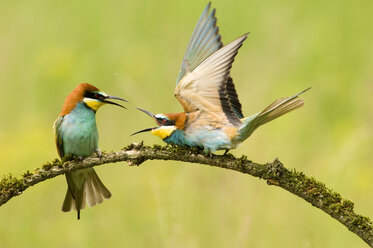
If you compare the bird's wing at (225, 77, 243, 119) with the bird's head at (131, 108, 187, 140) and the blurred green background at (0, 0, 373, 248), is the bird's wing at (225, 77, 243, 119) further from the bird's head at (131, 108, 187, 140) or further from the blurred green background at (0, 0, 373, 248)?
the blurred green background at (0, 0, 373, 248)

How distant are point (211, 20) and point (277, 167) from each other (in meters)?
1.12

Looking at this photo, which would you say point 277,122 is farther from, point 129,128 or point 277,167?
point 277,167

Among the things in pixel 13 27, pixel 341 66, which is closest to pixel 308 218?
pixel 341 66

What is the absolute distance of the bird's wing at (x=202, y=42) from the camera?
303 centimetres

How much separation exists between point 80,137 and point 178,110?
209 cm

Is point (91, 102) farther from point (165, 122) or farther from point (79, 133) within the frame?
point (165, 122)

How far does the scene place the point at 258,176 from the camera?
221cm

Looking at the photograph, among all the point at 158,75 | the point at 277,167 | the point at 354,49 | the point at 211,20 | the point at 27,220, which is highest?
the point at 354,49

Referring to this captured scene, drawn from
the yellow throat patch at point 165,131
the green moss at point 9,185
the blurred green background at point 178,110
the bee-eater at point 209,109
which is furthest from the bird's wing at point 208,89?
the green moss at point 9,185

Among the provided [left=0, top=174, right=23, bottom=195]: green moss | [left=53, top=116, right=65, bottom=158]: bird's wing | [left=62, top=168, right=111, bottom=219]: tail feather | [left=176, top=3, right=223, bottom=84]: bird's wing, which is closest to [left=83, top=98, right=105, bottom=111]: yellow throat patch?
[left=53, top=116, right=65, bottom=158]: bird's wing

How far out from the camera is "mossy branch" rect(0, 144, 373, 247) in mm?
1985

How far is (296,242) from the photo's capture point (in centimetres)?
414

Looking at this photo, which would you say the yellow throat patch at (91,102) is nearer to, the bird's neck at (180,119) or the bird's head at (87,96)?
the bird's head at (87,96)

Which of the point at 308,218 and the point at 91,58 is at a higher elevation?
the point at 91,58
